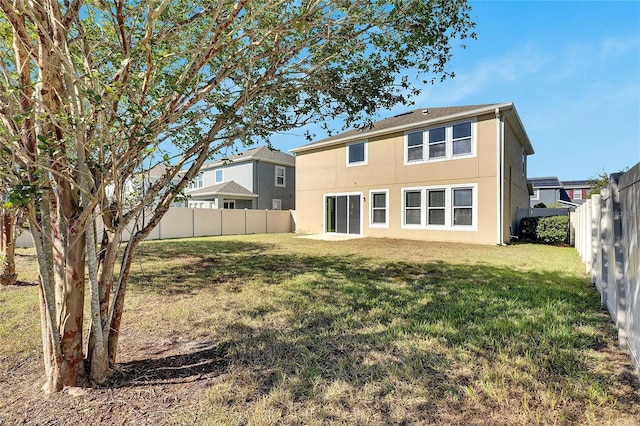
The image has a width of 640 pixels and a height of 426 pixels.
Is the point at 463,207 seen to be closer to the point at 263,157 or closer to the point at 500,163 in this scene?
the point at 500,163

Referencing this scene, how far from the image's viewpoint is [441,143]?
1270 cm

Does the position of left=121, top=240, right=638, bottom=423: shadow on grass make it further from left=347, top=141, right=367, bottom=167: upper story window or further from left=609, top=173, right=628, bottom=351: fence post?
left=347, top=141, right=367, bottom=167: upper story window

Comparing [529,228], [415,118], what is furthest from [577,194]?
[415,118]

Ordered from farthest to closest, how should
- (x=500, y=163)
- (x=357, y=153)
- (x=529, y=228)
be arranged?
(x=357, y=153)
(x=529, y=228)
(x=500, y=163)

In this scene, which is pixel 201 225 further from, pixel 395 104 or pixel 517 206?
pixel 517 206

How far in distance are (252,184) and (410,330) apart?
19.4 m

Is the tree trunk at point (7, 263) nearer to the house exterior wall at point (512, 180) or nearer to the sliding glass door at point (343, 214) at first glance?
the sliding glass door at point (343, 214)

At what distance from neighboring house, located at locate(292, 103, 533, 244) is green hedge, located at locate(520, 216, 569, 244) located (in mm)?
672

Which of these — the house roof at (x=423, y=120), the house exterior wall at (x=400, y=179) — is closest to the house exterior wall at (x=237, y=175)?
the house exterior wall at (x=400, y=179)

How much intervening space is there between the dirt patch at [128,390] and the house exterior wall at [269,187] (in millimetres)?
19053

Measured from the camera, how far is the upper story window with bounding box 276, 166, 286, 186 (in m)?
23.0

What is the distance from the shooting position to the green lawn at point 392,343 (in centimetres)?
208

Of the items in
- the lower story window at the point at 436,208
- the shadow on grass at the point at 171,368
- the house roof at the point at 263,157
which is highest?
the house roof at the point at 263,157

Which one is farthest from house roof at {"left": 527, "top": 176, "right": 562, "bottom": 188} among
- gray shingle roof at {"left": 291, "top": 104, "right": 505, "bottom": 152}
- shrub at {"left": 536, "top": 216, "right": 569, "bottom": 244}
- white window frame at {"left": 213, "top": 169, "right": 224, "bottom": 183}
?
white window frame at {"left": 213, "top": 169, "right": 224, "bottom": 183}
